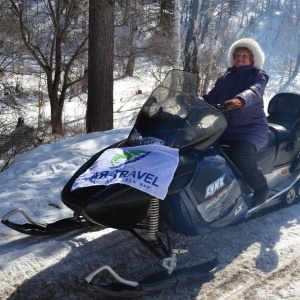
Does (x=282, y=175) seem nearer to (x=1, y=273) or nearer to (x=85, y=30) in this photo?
(x=1, y=273)

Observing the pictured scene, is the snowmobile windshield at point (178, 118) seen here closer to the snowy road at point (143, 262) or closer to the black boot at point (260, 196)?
the black boot at point (260, 196)

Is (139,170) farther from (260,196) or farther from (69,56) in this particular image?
(69,56)

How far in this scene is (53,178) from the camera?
15.5 ft

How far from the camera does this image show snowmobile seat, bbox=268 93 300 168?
417 centimetres

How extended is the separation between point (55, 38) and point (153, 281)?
1098 centimetres

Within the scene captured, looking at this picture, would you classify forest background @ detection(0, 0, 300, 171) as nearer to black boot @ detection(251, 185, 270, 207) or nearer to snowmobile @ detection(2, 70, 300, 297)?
snowmobile @ detection(2, 70, 300, 297)

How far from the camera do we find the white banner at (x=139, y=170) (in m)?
2.62

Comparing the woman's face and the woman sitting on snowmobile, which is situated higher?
the woman's face

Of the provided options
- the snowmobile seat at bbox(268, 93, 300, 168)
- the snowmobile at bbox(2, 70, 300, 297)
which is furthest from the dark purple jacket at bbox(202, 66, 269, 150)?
the snowmobile seat at bbox(268, 93, 300, 168)

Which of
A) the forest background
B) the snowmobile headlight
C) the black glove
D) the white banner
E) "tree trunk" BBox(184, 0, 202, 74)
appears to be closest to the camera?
the white banner

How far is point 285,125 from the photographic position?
14.6ft

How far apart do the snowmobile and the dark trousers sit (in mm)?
61

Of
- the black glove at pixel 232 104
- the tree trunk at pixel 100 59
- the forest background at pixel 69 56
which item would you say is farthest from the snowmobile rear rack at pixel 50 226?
the tree trunk at pixel 100 59

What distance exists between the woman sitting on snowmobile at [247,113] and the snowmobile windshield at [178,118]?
10.5 inches
